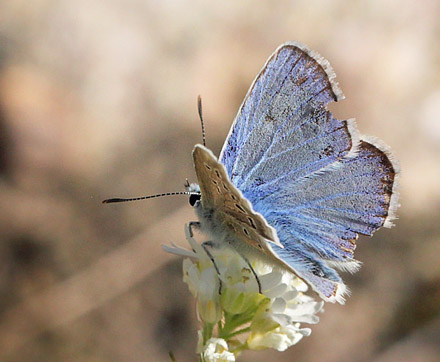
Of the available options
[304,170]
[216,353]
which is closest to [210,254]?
[216,353]

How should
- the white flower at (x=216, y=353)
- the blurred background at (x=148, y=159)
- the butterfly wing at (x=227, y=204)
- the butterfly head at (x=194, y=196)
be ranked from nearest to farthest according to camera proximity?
the butterfly wing at (x=227, y=204) < the white flower at (x=216, y=353) < the butterfly head at (x=194, y=196) < the blurred background at (x=148, y=159)

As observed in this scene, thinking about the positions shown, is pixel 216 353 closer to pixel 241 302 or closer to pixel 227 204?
pixel 241 302

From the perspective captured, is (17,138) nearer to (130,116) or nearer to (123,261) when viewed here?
(130,116)

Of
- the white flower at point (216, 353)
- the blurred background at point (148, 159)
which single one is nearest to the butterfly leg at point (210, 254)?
the white flower at point (216, 353)

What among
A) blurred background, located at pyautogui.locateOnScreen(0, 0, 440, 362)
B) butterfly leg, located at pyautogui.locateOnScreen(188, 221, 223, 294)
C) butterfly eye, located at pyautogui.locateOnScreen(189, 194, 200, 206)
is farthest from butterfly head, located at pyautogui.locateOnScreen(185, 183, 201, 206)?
blurred background, located at pyautogui.locateOnScreen(0, 0, 440, 362)

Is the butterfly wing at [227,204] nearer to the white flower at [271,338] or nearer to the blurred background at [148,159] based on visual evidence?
the white flower at [271,338]

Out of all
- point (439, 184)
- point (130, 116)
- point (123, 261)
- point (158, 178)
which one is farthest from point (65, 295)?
point (439, 184)
